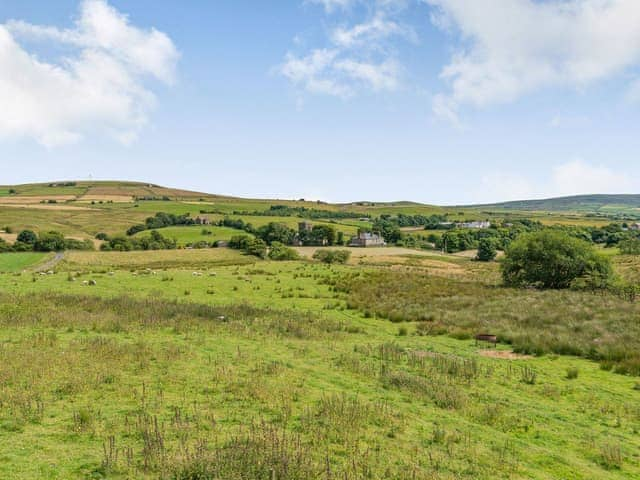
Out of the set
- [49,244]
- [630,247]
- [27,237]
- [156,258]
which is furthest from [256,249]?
[630,247]

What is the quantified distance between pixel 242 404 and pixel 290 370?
11.0 ft

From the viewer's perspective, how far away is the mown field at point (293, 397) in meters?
8.22

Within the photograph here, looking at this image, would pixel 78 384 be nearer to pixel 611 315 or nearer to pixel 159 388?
pixel 159 388

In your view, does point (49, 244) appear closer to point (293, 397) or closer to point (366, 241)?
point (366, 241)

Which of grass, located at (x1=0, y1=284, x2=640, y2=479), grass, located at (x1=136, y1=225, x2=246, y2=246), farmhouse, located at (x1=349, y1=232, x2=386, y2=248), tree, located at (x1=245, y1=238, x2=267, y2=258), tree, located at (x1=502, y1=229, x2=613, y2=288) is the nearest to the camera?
grass, located at (x1=0, y1=284, x2=640, y2=479)

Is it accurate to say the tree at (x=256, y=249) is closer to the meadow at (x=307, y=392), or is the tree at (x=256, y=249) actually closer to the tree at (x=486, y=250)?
the tree at (x=486, y=250)

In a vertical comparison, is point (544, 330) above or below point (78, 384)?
below

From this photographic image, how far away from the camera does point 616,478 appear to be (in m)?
8.77

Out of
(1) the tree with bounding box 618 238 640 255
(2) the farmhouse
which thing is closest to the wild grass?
(1) the tree with bounding box 618 238 640 255

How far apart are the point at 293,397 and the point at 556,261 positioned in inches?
1710

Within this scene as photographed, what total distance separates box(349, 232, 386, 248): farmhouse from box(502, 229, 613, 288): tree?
8771cm

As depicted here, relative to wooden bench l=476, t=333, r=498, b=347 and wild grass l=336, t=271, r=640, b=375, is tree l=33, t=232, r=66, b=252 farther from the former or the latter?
wooden bench l=476, t=333, r=498, b=347

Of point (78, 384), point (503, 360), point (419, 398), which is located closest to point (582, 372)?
point (503, 360)

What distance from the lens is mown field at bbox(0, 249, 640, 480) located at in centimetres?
822
